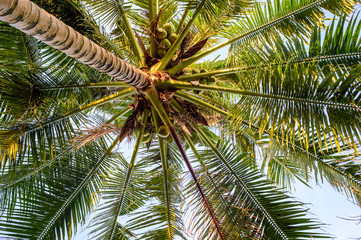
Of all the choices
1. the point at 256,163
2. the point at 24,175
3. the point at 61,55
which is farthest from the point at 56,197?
the point at 256,163

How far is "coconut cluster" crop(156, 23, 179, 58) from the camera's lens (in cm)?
420

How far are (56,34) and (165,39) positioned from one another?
7.33 feet

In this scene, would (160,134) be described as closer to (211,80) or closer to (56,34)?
(211,80)

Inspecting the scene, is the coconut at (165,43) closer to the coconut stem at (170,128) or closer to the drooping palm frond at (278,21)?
the drooping palm frond at (278,21)

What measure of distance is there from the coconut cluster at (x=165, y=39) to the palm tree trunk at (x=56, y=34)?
4.09ft

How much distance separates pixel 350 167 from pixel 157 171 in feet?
9.54

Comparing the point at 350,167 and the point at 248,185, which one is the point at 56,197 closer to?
the point at 248,185

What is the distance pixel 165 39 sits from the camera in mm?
4266

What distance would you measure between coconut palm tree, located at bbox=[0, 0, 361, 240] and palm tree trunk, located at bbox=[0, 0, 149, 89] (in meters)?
0.05

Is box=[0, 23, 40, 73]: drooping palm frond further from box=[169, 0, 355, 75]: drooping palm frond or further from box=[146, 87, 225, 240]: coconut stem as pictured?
box=[169, 0, 355, 75]: drooping palm frond

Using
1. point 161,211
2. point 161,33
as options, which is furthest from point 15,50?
point 161,211

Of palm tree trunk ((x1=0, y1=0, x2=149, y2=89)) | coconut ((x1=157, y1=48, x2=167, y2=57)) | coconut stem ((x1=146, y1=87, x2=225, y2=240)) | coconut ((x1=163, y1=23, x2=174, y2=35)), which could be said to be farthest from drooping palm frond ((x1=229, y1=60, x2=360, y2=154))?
coconut ((x1=163, y1=23, x2=174, y2=35))

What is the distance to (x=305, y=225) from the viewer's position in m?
3.93

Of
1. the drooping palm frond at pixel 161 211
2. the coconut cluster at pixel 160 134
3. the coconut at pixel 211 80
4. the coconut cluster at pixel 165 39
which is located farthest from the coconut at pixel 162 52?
the drooping palm frond at pixel 161 211
